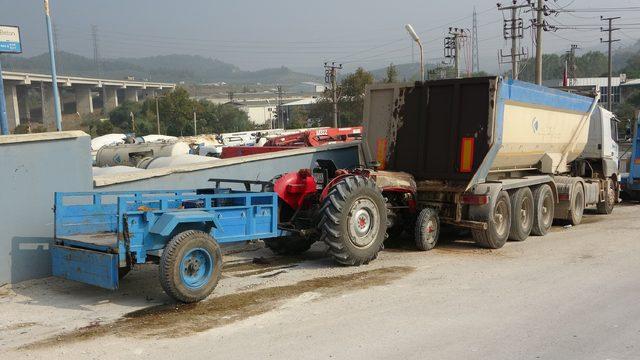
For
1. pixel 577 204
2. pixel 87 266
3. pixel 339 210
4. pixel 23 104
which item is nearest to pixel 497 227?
pixel 339 210

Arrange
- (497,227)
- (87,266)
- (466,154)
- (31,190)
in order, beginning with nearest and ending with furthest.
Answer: (87,266)
(31,190)
(466,154)
(497,227)

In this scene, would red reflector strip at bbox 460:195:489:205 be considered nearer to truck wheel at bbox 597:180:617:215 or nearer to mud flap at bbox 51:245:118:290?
mud flap at bbox 51:245:118:290

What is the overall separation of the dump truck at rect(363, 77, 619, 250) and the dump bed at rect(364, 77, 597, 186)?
2 cm

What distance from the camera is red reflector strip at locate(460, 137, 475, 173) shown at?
10.5 meters

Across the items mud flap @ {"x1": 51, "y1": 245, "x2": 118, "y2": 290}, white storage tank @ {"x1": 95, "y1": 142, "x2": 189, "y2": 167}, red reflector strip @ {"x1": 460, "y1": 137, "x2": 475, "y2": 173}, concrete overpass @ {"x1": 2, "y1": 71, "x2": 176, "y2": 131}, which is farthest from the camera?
concrete overpass @ {"x1": 2, "y1": 71, "x2": 176, "y2": 131}

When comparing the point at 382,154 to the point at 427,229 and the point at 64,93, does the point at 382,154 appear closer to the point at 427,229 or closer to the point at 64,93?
the point at 427,229

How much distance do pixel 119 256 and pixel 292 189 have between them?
11.1ft

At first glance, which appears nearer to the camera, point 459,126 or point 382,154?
point 459,126

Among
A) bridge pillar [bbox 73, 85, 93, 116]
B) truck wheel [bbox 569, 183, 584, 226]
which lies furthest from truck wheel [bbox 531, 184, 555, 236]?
bridge pillar [bbox 73, 85, 93, 116]

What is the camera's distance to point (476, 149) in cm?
1038

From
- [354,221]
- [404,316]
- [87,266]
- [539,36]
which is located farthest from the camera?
[539,36]

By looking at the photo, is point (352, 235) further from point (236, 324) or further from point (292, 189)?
point (236, 324)

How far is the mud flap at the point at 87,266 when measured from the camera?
22.0 feet

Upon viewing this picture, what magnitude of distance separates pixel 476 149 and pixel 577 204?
518 centimetres
